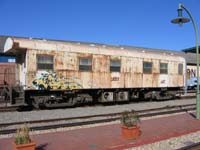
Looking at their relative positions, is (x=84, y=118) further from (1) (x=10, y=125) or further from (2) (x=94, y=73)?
(2) (x=94, y=73)

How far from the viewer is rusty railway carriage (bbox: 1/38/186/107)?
47.9ft

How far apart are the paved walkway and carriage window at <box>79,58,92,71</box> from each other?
20.6 feet

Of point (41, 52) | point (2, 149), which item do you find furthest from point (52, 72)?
point (2, 149)

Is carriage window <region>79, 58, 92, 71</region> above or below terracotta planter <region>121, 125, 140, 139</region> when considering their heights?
above

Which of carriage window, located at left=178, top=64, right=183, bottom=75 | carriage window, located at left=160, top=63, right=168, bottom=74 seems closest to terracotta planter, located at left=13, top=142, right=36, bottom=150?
carriage window, located at left=160, top=63, right=168, bottom=74

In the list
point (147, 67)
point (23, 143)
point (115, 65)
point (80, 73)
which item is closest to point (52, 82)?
point (80, 73)

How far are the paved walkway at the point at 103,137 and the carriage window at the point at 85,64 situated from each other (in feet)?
20.6

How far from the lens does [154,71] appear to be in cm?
2025

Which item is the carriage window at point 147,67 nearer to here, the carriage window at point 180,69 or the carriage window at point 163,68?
the carriage window at point 163,68

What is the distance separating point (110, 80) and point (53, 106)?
4092mm

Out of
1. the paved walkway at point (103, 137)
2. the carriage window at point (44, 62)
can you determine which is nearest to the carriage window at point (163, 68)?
the carriage window at point (44, 62)

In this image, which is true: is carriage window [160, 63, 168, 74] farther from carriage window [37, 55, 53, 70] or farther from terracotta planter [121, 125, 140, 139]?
terracotta planter [121, 125, 140, 139]

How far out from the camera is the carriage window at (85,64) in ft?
53.4

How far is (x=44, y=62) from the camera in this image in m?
14.9
